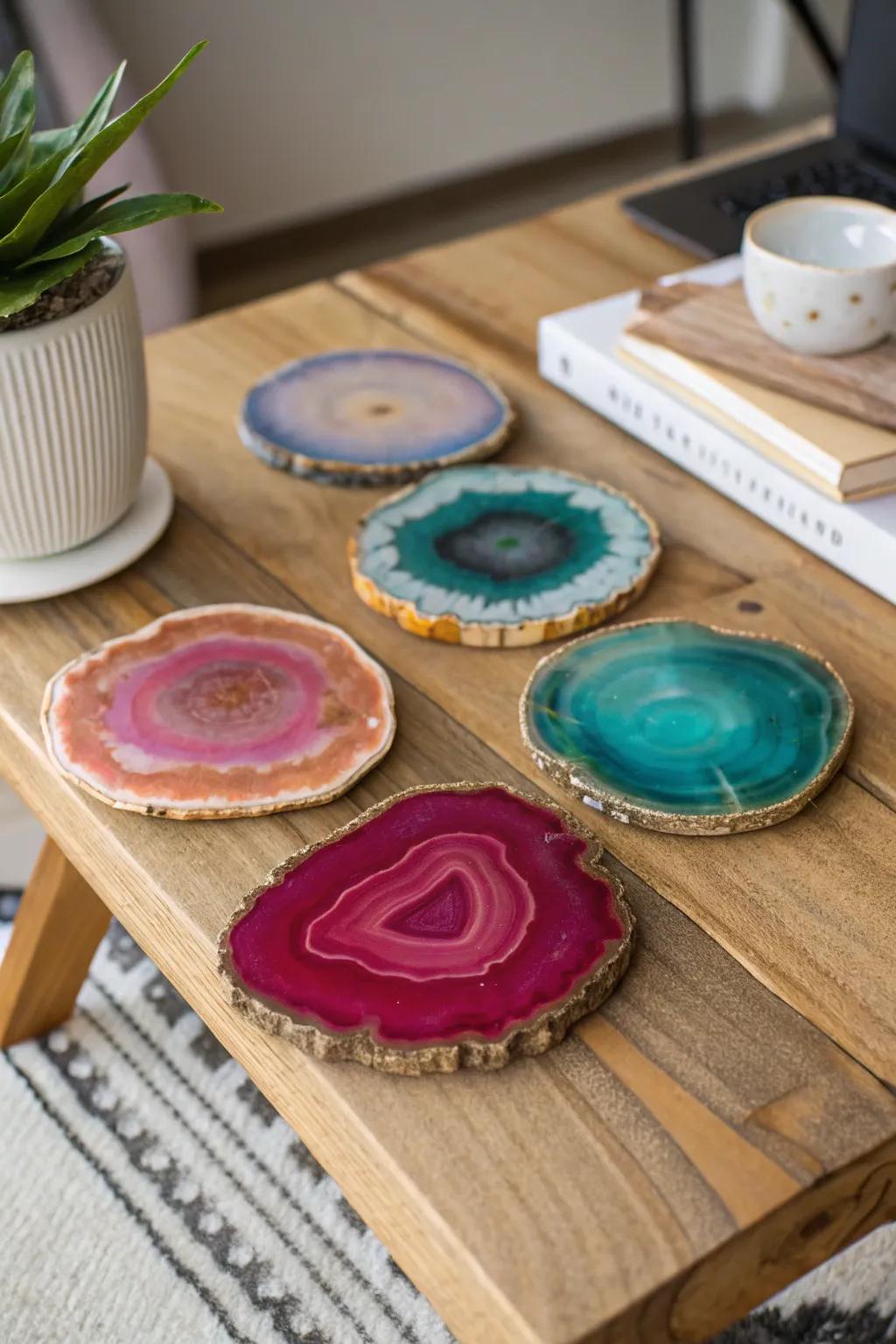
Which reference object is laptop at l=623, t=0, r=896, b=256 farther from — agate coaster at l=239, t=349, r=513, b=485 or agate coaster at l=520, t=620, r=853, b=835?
agate coaster at l=520, t=620, r=853, b=835

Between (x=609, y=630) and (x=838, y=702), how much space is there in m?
0.13

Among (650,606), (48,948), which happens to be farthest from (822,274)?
(48,948)

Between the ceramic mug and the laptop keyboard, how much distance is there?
25 cm

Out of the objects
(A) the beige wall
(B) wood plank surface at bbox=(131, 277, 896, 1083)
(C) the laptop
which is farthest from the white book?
(A) the beige wall

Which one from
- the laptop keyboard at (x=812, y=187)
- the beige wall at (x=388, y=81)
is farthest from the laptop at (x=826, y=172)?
the beige wall at (x=388, y=81)

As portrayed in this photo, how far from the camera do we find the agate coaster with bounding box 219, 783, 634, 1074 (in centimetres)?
55

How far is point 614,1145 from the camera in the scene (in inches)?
20.5

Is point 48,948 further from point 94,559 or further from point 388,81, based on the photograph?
point 388,81

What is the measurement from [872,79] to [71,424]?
78 cm

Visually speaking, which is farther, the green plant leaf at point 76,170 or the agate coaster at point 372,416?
the agate coaster at point 372,416

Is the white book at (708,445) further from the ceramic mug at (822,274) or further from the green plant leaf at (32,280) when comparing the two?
the green plant leaf at (32,280)

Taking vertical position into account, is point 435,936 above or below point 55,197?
below

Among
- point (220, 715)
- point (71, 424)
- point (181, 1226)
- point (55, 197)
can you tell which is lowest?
point (181, 1226)

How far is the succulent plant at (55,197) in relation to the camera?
2.27 feet
